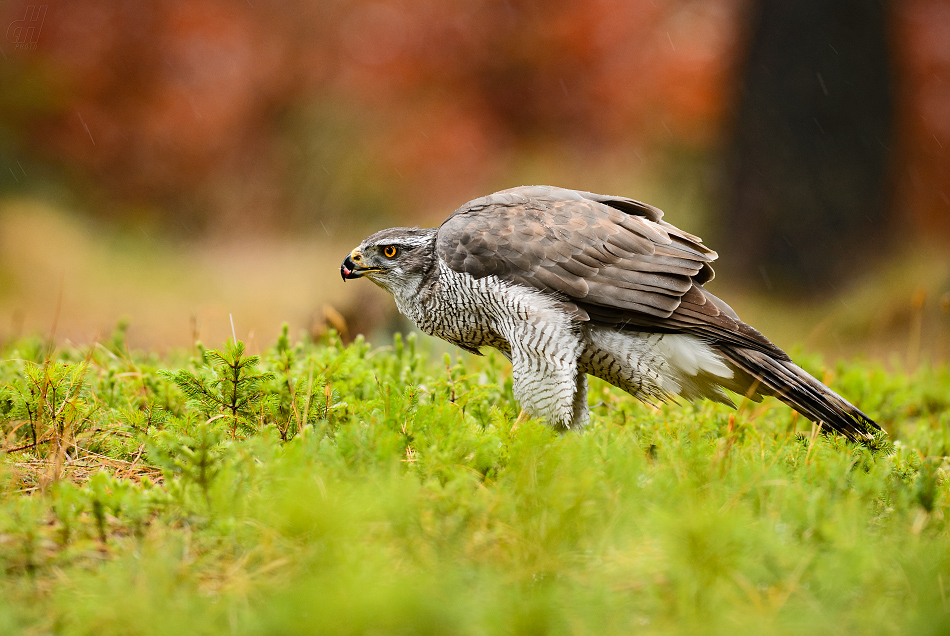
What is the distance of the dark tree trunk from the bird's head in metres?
6.24

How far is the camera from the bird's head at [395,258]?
4469 mm

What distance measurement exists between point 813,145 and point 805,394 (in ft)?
21.9

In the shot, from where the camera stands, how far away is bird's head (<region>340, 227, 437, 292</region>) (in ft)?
14.7

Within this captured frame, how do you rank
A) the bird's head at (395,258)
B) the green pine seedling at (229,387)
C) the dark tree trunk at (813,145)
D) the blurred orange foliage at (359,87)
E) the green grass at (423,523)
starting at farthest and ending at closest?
the blurred orange foliage at (359,87) < the dark tree trunk at (813,145) < the bird's head at (395,258) < the green pine seedling at (229,387) < the green grass at (423,523)

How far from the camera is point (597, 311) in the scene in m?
4.04

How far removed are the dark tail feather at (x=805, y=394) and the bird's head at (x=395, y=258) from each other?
1.79 meters

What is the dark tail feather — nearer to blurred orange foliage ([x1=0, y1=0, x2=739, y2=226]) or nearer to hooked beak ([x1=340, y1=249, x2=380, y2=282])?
hooked beak ([x1=340, y1=249, x2=380, y2=282])

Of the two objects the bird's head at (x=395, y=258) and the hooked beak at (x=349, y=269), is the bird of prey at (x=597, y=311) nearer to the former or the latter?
the bird's head at (x=395, y=258)

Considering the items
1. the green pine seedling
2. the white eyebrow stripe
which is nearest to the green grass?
the green pine seedling

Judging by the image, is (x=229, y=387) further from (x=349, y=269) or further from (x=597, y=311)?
(x=597, y=311)

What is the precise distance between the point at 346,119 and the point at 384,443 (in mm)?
11707

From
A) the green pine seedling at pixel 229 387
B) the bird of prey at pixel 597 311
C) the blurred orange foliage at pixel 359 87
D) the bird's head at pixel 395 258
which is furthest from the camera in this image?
the blurred orange foliage at pixel 359 87

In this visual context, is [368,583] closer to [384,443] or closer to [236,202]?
[384,443]

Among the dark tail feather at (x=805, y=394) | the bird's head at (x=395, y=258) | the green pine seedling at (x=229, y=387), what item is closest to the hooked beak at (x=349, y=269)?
the bird's head at (x=395, y=258)
